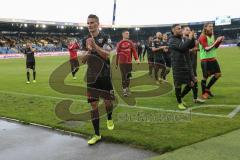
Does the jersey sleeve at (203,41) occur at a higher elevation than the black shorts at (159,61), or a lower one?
higher

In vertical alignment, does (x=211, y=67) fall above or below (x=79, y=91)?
above

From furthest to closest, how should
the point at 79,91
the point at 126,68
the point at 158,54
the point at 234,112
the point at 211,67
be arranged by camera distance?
the point at 158,54 < the point at 79,91 < the point at 126,68 < the point at 211,67 < the point at 234,112

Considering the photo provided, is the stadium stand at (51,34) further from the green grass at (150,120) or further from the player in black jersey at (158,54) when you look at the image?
the green grass at (150,120)

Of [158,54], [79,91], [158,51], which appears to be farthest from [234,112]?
[158,54]

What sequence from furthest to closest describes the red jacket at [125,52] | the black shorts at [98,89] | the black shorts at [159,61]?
the black shorts at [159,61] → the red jacket at [125,52] → the black shorts at [98,89]

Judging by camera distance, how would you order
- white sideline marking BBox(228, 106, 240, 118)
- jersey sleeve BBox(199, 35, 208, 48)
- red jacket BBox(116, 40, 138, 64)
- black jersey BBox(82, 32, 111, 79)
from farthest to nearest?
1. red jacket BBox(116, 40, 138, 64)
2. jersey sleeve BBox(199, 35, 208, 48)
3. white sideline marking BBox(228, 106, 240, 118)
4. black jersey BBox(82, 32, 111, 79)

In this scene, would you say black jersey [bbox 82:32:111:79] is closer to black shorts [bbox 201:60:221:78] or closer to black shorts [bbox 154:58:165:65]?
black shorts [bbox 201:60:221:78]

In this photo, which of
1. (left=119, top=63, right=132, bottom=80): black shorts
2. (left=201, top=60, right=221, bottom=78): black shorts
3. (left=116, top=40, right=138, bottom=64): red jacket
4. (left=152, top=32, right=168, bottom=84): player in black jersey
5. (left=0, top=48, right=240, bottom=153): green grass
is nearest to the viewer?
(left=0, top=48, right=240, bottom=153): green grass

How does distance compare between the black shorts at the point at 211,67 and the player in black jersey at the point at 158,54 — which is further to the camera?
the player in black jersey at the point at 158,54

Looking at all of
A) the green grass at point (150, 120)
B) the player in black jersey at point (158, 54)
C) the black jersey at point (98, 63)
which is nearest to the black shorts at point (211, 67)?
the green grass at point (150, 120)

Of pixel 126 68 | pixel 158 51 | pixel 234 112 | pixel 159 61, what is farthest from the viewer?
pixel 159 61

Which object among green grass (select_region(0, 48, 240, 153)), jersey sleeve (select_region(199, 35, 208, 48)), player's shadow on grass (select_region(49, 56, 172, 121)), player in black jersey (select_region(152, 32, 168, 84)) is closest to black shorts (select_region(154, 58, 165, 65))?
player in black jersey (select_region(152, 32, 168, 84))

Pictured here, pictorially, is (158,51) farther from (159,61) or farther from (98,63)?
(98,63)

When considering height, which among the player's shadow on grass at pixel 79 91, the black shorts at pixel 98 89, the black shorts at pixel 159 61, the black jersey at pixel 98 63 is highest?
the black jersey at pixel 98 63
